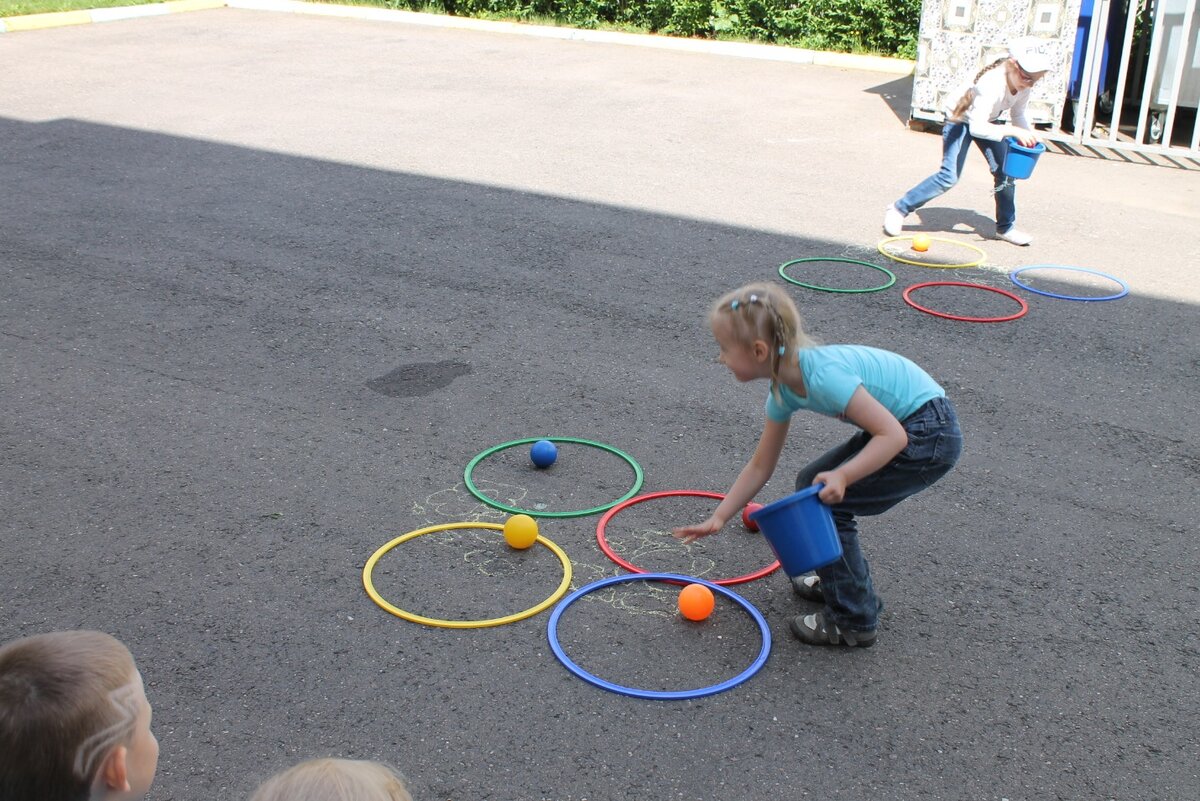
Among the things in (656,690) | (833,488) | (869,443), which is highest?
(869,443)

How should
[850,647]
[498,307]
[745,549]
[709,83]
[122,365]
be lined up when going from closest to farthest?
[850,647]
[745,549]
[122,365]
[498,307]
[709,83]

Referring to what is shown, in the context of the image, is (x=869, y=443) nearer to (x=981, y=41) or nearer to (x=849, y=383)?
(x=849, y=383)

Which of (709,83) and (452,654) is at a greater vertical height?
(709,83)

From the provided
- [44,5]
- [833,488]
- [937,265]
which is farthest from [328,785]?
[44,5]

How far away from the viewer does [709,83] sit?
14.5 m

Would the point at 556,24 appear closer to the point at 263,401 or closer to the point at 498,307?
the point at 498,307

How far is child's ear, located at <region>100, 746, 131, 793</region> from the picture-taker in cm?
201

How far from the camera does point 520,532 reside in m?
4.49

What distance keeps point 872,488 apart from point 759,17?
14.9 meters

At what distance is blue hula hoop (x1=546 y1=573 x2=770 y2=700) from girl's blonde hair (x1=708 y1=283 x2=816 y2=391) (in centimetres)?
104

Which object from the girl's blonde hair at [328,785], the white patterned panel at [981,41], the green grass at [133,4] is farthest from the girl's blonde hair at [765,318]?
the green grass at [133,4]

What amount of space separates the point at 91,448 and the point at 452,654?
2.44 metres

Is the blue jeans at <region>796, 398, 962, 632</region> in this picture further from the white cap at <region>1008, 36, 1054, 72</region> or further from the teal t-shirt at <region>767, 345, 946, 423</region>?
the white cap at <region>1008, 36, 1054, 72</region>

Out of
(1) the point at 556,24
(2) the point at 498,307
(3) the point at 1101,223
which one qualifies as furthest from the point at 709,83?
(2) the point at 498,307
